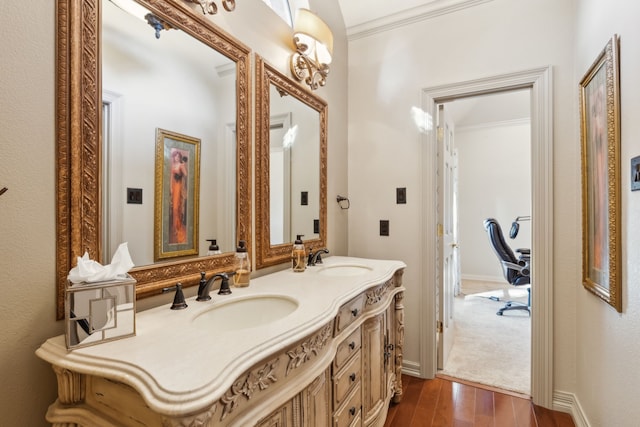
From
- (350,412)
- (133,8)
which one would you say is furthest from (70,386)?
(133,8)

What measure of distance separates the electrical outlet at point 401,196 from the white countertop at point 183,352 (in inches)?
56.0

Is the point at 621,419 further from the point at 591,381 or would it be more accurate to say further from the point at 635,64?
the point at 635,64

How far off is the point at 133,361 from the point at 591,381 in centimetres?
215

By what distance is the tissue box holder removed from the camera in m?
0.77

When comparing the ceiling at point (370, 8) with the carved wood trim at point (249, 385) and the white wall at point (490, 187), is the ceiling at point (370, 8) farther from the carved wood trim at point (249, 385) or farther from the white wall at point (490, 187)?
the white wall at point (490, 187)

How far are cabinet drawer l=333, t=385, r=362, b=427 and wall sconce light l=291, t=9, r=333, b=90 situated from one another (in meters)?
1.79

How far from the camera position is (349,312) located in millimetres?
1353

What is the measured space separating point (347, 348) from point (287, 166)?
1067 mm

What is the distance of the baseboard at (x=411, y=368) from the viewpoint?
2370mm

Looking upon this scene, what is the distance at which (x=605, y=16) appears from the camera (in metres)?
1.44

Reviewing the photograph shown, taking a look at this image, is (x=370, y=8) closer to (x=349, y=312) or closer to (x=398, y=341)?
(x=349, y=312)

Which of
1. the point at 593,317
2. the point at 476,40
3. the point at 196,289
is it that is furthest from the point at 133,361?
the point at 476,40

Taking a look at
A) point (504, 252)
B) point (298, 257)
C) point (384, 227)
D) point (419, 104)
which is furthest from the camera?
point (504, 252)

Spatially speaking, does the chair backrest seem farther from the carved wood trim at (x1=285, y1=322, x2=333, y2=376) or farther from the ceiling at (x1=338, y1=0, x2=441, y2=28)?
the carved wood trim at (x1=285, y1=322, x2=333, y2=376)
